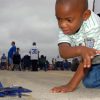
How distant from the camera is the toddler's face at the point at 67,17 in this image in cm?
329

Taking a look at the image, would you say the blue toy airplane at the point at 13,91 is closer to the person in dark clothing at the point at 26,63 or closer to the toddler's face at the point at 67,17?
the toddler's face at the point at 67,17

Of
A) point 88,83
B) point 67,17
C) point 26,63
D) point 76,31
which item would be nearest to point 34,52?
point 26,63

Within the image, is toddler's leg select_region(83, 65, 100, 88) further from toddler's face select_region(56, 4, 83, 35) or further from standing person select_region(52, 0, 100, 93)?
toddler's face select_region(56, 4, 83, 35)

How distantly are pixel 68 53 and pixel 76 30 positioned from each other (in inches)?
10.6

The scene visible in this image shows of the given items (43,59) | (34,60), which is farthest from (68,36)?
(43,59)

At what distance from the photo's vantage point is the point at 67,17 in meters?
3.30

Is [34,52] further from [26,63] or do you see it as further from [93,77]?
[93,77]

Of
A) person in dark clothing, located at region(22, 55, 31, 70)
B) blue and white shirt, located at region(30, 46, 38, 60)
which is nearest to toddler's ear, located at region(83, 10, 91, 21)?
blue and white shirt, located at region(30, 46, 38, 60)

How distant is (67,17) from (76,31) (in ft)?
1.08

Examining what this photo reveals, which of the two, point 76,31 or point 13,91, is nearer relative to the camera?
point 76,31

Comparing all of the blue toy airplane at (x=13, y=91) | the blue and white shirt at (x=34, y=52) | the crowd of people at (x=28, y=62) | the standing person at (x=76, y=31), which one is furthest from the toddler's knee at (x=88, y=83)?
the blue and white shirt at (x=34, y=52)

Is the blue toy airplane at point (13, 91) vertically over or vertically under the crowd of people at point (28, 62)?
under

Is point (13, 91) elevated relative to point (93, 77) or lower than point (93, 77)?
lower

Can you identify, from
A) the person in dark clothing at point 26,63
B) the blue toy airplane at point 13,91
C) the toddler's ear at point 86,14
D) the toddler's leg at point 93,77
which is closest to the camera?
the toddler's ear at point 86,14
